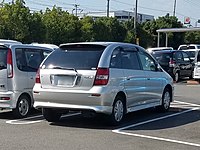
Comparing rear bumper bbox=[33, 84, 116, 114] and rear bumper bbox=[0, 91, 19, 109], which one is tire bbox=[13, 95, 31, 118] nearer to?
rear bumper bbox=[0, 91, 19, 109]

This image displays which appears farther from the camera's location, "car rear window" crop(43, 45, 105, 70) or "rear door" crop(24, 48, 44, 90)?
"rear door" crop(24, 48, 44, 90)

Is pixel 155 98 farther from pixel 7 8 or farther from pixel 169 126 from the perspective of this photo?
pixel 7 8

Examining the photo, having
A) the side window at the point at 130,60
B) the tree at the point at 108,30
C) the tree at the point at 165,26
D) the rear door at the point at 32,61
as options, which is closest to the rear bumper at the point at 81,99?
the side window at the point at 130,60

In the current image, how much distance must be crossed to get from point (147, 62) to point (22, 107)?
3152 mm

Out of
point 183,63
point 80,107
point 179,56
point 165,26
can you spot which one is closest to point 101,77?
point 80,107

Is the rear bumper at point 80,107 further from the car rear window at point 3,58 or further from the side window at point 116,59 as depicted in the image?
the car rear window at point 3,58

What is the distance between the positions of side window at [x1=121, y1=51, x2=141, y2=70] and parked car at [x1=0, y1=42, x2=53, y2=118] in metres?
2.23

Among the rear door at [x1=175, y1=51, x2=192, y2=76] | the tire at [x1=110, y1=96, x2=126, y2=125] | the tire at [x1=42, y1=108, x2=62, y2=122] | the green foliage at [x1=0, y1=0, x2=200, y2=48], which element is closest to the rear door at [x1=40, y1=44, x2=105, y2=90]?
the tire at [x1=42, y1=108, x2=62, y2=122]

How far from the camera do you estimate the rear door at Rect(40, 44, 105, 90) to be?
31.6 feet

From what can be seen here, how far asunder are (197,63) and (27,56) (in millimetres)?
13628

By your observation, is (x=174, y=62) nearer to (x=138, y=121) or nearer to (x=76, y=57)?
(x=138, y=121)

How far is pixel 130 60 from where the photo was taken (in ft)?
35.4

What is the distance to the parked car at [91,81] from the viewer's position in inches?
377

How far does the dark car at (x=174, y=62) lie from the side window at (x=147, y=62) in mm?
11997
